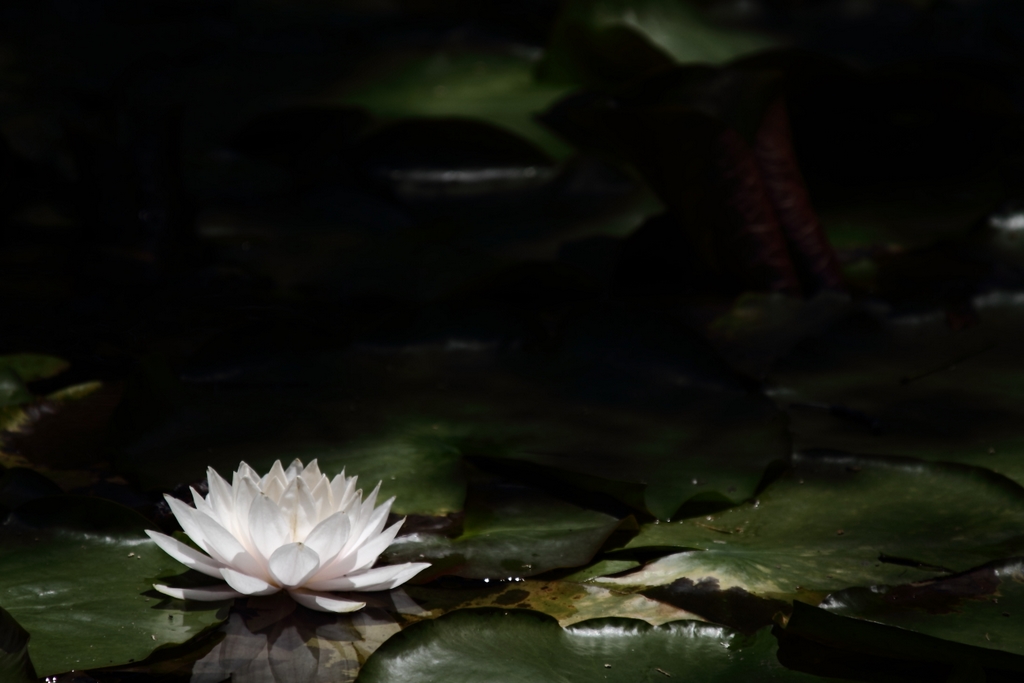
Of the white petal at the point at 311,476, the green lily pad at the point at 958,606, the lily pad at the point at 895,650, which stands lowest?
the lily pad at the point at 895,650

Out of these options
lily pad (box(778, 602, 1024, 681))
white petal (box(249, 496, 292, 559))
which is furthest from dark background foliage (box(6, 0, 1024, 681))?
white petal (box(249, 496, 292, 559))

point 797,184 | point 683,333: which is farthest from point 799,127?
point 683,333

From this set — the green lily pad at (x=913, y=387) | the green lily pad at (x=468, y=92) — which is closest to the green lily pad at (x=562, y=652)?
the green lily pad at (x=913, y=387)

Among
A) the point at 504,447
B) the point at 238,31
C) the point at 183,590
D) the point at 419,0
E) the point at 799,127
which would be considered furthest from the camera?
the point at 419,0

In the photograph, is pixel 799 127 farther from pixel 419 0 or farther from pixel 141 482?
pixel 141 482

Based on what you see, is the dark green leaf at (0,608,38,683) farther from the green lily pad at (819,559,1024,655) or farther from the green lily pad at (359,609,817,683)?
the green lily pad at (819,559,1024,655)

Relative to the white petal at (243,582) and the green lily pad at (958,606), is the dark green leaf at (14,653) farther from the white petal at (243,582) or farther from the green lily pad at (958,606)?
the green lily pad at (958,606)

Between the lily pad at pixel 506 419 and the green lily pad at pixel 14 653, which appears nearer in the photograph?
the green lily pad at pixel 14 653
